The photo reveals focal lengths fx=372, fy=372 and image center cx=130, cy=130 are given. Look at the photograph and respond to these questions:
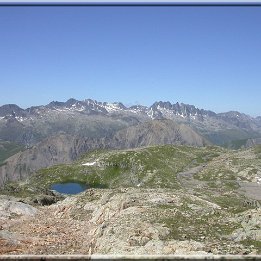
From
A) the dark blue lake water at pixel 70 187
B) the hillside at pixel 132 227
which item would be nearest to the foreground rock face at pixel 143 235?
the hillside at pixel 132 227

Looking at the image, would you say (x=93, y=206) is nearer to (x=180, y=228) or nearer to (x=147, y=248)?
(x=180, y=228)

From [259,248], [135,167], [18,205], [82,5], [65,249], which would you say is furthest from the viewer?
[135,167]

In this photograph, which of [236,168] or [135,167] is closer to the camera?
[236,168]

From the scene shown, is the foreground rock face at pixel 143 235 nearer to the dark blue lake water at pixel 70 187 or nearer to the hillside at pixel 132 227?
the hillside at pixel 132 227

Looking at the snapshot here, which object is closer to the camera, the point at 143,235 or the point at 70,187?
the point at 143,235

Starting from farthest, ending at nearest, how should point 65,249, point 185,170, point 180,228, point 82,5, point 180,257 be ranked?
point 185,170 < point 180,228 < point 65,249 < point 180,257 < point 82,5

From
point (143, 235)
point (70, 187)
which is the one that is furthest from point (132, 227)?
point (70, 187)

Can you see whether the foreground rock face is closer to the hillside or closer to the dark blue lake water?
the hillside

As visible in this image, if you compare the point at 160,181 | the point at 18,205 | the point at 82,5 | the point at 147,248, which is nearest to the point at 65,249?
the point at 147,248

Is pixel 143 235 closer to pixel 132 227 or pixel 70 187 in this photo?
pixel 132 227
